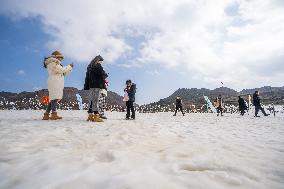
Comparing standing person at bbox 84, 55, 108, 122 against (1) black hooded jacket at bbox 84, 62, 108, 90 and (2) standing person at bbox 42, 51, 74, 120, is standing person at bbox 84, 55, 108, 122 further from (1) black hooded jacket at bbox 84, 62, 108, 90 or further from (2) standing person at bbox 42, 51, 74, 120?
(2) standing person at bbox 42, 51, 74, 120

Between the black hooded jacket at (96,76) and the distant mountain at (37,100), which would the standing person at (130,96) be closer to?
the black hooded jacket at (96,76)

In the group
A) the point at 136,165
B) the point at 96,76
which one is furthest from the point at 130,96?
the point at 136,165

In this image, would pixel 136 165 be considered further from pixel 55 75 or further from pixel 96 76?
pixel 55 75

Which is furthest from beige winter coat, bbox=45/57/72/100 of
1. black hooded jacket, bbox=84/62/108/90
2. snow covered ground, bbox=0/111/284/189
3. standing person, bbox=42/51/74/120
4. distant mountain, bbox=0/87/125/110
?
distant mountain, bbox=0/87/125/110

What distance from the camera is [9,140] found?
5129 millimetres

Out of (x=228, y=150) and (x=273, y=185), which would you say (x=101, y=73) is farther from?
(x=273, y=185)

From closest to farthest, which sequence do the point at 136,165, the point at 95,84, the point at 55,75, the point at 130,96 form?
the point at 136,165, the point at 55,75, the point at 95,84, the point at 130,96

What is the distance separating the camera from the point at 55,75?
9.78 metres

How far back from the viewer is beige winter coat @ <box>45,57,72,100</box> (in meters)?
9.68

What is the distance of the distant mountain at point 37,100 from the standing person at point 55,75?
60.1ft

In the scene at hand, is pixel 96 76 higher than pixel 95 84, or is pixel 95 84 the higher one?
pixel 96 76

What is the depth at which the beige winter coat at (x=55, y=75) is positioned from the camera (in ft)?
31.7

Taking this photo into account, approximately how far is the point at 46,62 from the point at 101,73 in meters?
1.87

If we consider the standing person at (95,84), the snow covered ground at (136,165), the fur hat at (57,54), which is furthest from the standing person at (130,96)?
the snow covered ground at (136,165)
